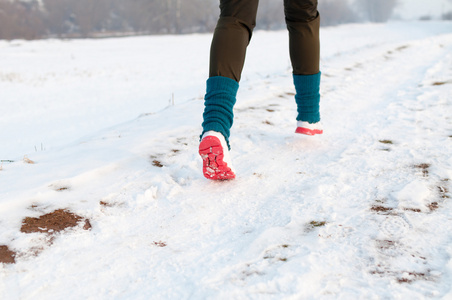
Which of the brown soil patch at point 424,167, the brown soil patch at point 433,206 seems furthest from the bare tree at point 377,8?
the brown soil patch at point 433,206

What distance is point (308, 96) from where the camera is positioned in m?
2.04

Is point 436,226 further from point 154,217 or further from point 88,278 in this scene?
point 88,278

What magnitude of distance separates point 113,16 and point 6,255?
51.7 meters

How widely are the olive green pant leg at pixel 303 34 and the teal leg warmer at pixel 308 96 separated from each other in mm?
31

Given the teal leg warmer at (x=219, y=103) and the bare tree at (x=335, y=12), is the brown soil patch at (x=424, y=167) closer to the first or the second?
the teal leg warmer at (x=219, y=103)

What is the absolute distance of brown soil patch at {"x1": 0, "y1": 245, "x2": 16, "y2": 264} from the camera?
3.32ft

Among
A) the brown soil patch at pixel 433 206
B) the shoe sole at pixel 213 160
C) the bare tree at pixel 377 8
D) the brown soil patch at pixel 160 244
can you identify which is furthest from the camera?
the bare tree at pixel 377 8

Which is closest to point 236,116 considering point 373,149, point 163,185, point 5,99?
point 373,149

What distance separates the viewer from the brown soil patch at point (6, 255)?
101cm

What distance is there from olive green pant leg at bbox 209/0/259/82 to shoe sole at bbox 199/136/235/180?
0.98 ft

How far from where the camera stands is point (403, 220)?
1198 mm

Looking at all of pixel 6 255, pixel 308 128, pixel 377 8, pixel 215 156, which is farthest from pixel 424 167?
pixel 377 8

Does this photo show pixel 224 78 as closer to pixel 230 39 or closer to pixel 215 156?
pixel 230 39

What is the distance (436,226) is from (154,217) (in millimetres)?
870
